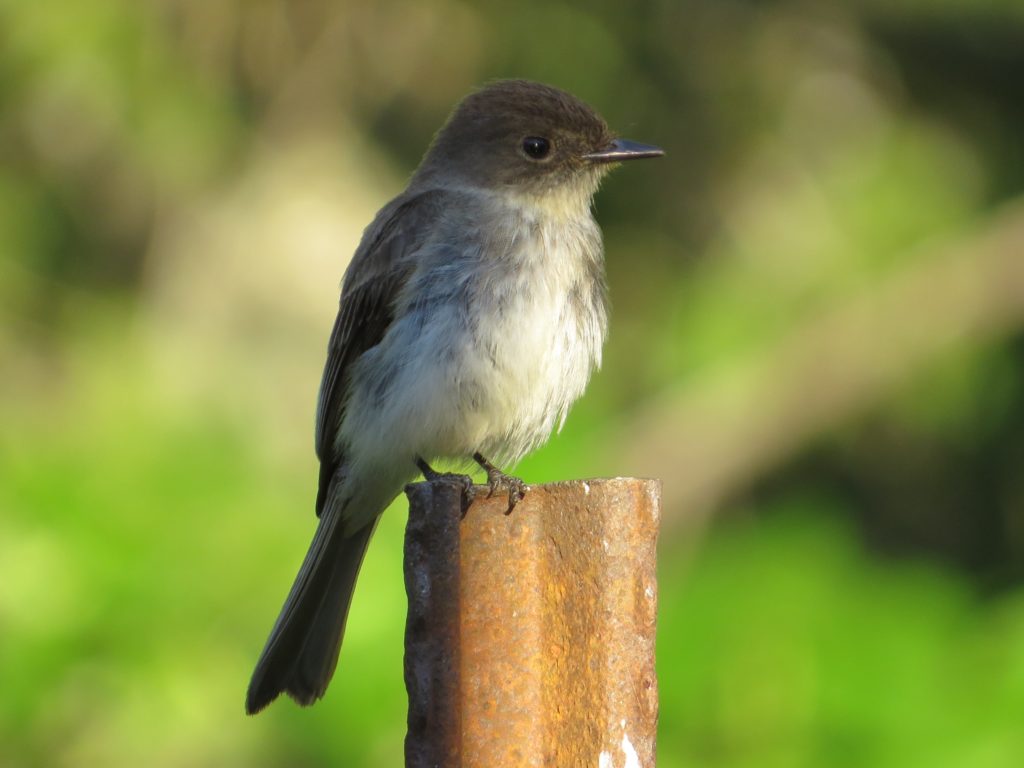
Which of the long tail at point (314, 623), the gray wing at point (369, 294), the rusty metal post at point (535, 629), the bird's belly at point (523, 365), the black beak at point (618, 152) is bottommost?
the rusty metal post at point (535, 629)

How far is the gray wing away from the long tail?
0.46 ft

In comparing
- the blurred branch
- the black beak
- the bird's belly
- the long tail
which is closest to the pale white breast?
the bird's belly

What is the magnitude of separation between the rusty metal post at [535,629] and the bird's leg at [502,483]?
0.14ft

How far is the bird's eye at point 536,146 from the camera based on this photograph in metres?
4.23

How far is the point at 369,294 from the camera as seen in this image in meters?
4.09

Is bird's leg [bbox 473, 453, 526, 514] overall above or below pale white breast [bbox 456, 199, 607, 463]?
below

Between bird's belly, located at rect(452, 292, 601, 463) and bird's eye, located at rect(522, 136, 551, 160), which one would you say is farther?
bird's eye, located at rect(522, 136, 551, 160)

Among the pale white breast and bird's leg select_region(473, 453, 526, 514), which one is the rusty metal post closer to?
bird's leg select_region(473, 453, 526, 514)

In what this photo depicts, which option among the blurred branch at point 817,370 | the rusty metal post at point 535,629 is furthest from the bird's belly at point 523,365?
the blurred branch at point 817,370

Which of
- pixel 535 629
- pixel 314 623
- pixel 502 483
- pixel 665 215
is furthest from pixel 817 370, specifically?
pixel 535 629

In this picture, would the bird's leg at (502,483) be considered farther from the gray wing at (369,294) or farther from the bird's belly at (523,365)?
the gray wing at (369,294)

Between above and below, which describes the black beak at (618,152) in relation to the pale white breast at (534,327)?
above

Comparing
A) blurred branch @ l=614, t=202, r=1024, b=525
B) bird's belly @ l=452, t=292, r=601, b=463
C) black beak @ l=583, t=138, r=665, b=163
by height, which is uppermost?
blurred branch @ l=614, t=202, r=1024, b=525

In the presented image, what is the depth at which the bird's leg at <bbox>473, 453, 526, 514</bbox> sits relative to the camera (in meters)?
2.10
